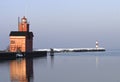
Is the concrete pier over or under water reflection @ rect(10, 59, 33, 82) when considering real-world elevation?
over

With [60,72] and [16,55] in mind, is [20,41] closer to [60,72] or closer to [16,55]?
[16,55]

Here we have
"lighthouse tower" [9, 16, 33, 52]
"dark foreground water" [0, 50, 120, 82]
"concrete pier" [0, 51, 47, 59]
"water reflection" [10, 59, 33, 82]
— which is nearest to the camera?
"water reflection" [10, 59, 33, 82]

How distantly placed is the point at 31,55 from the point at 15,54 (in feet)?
41.7

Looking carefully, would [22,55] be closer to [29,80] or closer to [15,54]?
[15,54]

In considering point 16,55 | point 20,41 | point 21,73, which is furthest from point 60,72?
point 20,41

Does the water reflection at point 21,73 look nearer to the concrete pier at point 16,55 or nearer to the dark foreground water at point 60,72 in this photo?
the dark foreground water at point 60,72

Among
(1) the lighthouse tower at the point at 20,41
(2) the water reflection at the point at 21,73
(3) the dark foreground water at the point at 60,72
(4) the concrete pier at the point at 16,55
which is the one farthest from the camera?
(1) the lighthouse tower at the point at 20,41

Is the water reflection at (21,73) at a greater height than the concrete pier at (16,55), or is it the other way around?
the concrete pier at (16,55)

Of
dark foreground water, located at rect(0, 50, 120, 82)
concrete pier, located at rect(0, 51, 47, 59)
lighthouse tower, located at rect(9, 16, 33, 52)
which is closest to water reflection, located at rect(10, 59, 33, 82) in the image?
dark foreground water, located at rect(0, 50, 120, 82)

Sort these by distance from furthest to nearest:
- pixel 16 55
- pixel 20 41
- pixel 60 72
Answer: pixel 20 41, pixel 16 55, pixel 60 72

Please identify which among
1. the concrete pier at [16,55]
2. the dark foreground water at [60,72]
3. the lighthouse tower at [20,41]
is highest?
the lighthouse tower at [20,41]

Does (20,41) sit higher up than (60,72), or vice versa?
(20,41)

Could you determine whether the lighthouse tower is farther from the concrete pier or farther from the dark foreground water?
the dark foreground water

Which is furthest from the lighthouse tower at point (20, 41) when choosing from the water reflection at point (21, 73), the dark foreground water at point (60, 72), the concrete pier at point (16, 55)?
the water reflection at point (21, 73)
